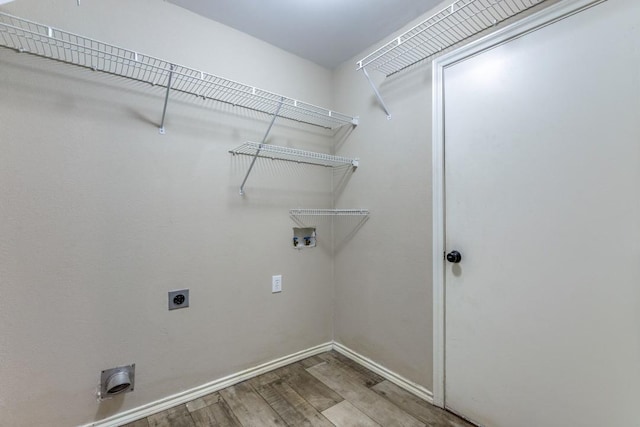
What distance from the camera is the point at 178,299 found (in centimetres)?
162

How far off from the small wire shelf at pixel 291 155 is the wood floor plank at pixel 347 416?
1.47 meters

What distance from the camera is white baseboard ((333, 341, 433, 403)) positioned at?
1667 mm

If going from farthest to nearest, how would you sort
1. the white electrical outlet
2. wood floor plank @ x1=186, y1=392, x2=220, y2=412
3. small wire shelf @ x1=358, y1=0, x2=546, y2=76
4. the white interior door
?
the white electrical outlet, wood floor plank @ x1=186, y1=392, x2=220, y2=412, small wire shelf @ x1=358, y1=0, x2=546, y2=76, the white interior door

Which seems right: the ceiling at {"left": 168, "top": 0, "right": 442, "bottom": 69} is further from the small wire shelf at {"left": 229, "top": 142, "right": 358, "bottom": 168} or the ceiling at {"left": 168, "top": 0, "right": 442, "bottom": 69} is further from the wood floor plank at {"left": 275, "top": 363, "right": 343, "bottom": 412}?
the wood floor plank at {"left": 275, "top": 363, "right": 343, "bottom": 412}

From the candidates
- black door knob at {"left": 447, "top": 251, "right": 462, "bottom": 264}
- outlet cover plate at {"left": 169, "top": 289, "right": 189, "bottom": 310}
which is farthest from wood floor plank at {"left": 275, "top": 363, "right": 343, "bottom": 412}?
black door knob at {"left": 447, "top": 251, "right": 462, "bottom": 264}

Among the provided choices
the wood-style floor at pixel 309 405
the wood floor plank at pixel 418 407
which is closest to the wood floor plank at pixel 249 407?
the wood-style floor at pixel 309 405

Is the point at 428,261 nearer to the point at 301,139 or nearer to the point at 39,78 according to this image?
the point at 301,139

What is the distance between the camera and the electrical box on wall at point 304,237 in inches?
83.3

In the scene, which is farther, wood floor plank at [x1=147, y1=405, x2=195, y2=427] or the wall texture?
the wall texture

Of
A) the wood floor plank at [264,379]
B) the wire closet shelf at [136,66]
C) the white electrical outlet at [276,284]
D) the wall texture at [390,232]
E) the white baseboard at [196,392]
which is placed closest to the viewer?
the wire closet shelf at [136,66]

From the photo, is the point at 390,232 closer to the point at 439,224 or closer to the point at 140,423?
the point at 439,224

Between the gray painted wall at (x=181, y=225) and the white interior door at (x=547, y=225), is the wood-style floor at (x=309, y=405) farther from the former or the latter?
the white interior door at (x=547, y=225)

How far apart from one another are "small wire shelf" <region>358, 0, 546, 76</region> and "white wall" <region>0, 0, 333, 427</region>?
2.51 feet

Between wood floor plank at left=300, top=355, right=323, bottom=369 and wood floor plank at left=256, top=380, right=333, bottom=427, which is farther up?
wood floor plank at left=300, top=355, right=323, bottom=369
